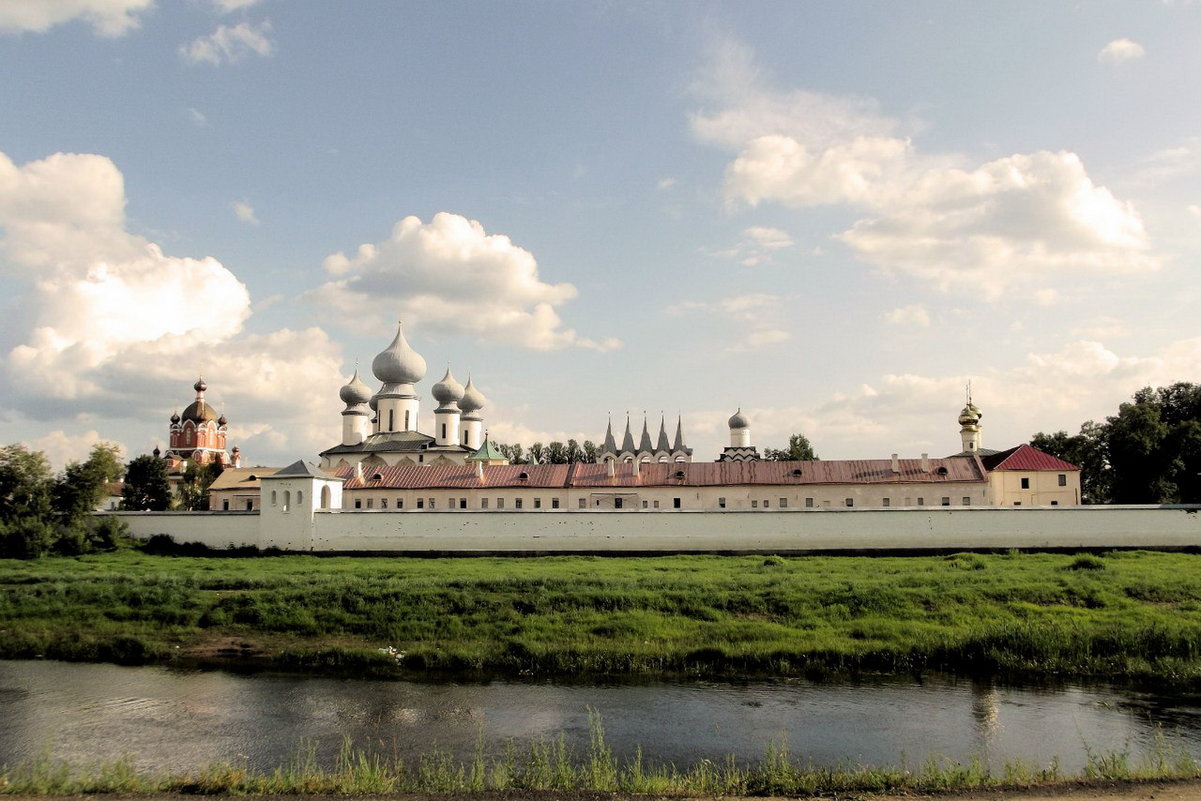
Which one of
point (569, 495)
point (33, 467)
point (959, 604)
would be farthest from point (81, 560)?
point (959, 604)

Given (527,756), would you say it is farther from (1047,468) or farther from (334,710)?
(1047,468)

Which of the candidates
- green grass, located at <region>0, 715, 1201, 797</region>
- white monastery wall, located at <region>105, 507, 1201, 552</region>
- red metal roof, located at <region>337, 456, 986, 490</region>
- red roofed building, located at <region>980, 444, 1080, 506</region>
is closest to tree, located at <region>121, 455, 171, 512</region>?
red metal roof, located at <region>337, 456, 986, 490</region>

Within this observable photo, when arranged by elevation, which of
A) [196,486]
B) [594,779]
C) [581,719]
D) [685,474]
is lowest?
[581,719]

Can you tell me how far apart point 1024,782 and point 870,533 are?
21.6 m

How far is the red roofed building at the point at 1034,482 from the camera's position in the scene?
3591cm

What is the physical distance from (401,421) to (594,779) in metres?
44.1

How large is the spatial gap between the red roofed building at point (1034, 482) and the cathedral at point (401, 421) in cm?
2638

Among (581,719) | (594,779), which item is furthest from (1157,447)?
(594,779)

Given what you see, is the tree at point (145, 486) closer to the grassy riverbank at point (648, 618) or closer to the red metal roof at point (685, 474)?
the red metal roof at point (685, 474)

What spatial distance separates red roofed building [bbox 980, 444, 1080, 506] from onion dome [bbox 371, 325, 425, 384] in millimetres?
30828

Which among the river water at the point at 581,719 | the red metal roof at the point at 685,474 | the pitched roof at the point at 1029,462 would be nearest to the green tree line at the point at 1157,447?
the pitched roof at the point at 1029,462

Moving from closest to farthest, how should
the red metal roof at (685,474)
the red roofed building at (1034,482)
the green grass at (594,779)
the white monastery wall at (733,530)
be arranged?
the green grass at (594,779) < the white monastery wall at (733,530) < the red roofed building at (1034,482) < the red metal roof at (685,474)

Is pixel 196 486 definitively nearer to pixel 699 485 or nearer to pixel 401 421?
pixel 401 421

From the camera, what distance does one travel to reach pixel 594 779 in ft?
31.8
